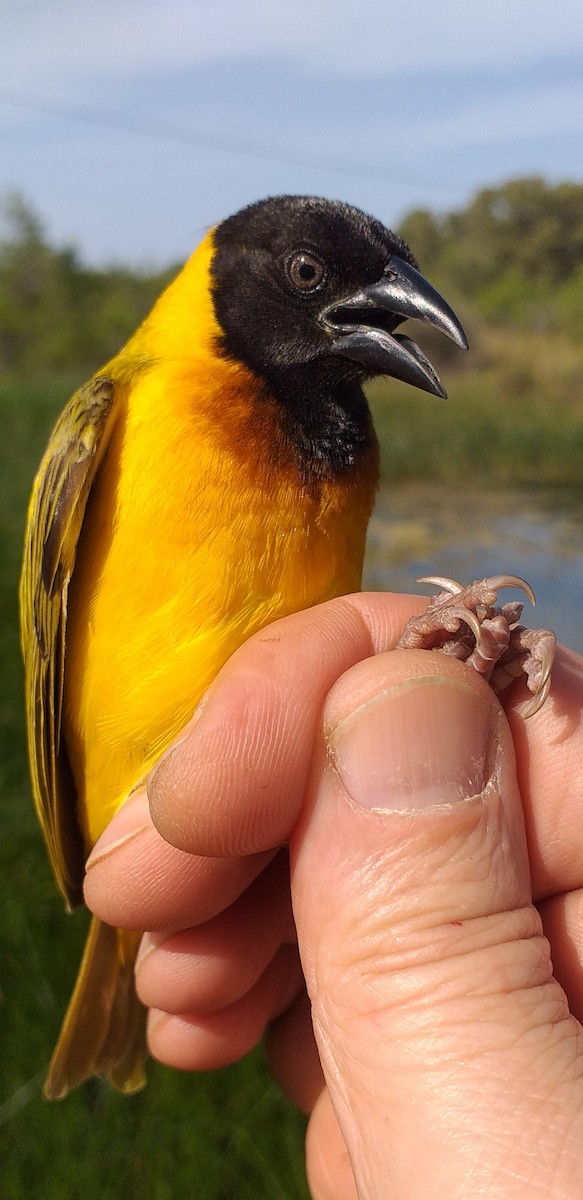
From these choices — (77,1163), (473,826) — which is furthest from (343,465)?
(77,1163)

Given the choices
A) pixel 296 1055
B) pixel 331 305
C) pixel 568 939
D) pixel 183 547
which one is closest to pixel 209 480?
pixel 183 547

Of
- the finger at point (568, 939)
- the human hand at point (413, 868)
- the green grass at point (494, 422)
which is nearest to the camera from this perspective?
the human hand at point (413, 868)

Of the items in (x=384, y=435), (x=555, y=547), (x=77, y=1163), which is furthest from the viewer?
(x=384, y=435)

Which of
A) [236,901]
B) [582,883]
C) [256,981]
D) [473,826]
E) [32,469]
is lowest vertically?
[32,469]

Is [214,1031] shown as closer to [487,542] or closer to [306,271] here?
[306,271]

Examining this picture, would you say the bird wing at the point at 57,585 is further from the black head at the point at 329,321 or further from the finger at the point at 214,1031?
the finger at the point at 214,1031

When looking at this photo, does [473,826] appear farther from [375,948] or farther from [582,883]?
[582,883]

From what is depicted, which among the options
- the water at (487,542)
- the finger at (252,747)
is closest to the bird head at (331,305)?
the finger at (252,747)
